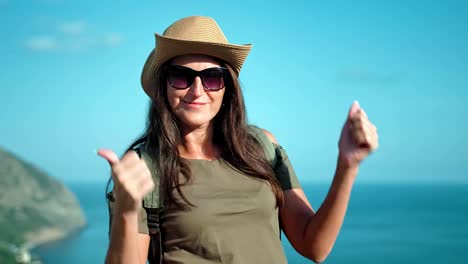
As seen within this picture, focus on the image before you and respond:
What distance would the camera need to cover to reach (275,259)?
295 centimetres

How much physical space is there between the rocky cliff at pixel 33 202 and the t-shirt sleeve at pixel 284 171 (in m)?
66.6

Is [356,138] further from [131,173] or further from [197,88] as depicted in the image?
[131,173]

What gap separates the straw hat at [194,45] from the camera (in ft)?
9.66

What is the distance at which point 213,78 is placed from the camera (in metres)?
3.01

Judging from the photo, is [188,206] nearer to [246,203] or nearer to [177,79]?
[246,203]

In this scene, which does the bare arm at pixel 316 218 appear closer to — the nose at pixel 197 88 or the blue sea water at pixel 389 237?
the nose at pixel 197 88

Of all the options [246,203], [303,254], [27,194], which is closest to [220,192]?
[246,203]

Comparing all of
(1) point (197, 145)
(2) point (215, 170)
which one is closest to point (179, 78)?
(1) point (197, 145)

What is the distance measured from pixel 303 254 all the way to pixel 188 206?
686 mm

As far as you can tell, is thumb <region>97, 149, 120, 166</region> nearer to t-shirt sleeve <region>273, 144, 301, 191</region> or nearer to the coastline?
t-shirt sleeve <region>273, 144, 301, 191</region>

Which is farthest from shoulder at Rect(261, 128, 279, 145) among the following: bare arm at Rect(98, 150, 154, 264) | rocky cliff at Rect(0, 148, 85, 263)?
rocky cliff at Rect(0, 148, 85, 263)

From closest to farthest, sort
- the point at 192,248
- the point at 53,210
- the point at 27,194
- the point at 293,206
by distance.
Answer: the point at 192,248, the point at 293,206, the point at 27,194, the point at 53,210

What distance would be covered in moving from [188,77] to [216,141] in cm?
40

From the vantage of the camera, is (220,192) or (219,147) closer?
(220,192)
